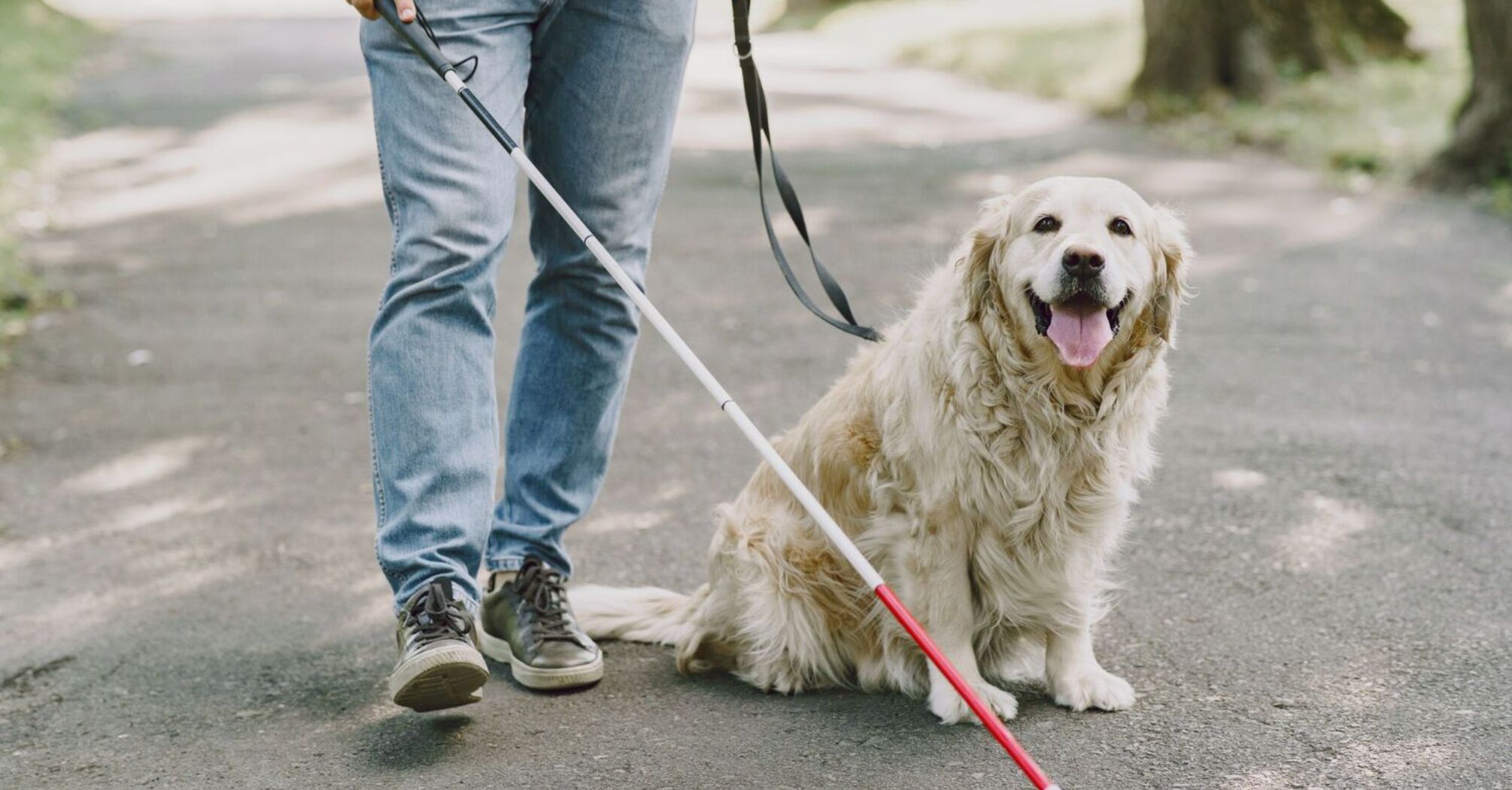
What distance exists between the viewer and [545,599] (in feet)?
11.4

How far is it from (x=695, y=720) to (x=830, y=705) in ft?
1.06

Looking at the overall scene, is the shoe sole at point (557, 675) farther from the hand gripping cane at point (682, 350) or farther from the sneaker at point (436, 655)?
the hand gripping cane at point (682, 350)

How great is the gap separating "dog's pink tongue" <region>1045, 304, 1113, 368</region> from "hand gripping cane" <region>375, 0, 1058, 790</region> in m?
0.62

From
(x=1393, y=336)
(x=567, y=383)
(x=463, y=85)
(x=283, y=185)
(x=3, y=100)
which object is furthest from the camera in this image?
(x=3, y=100)

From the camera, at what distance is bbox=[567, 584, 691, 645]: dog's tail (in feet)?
12.3

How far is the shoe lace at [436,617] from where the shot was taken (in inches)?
118

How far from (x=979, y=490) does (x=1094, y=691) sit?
526mm

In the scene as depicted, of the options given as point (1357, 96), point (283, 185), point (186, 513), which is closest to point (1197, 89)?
point (1357, 96)

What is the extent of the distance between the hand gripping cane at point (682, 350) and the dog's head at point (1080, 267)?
637 mm

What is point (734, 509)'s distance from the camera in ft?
12.0

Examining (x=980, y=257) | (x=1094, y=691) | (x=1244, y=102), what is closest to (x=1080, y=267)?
(x=980, y=257)

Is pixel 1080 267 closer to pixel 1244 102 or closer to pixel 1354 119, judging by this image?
pixel 1354 119

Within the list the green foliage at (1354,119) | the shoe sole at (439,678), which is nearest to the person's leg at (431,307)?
the shoe sole at (439,678)

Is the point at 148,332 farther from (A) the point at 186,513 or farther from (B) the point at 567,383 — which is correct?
(B) the point at 567,383
